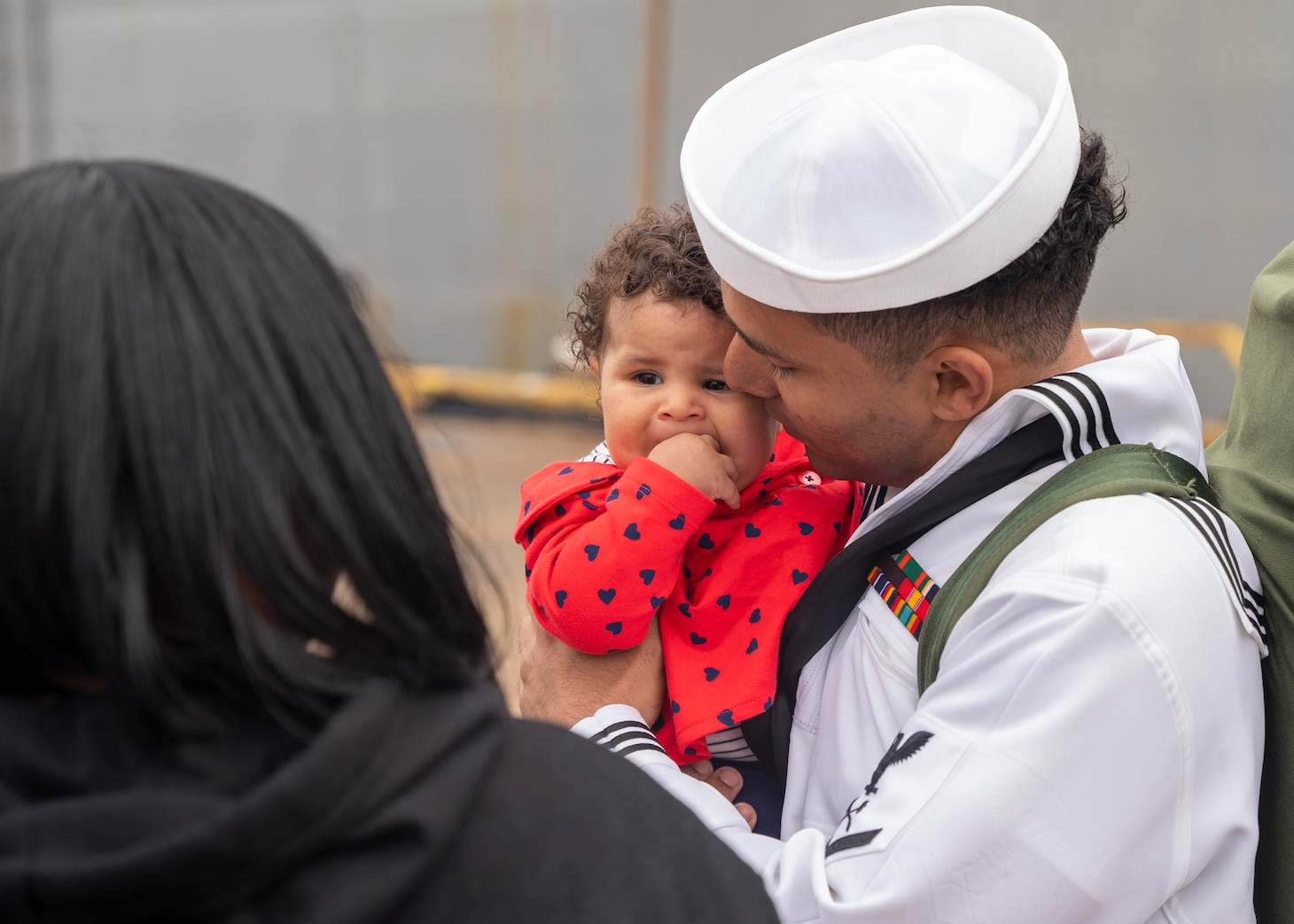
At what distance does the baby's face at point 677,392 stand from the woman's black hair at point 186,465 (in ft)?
3.33

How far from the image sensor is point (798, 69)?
1726mm

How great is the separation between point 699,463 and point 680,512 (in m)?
0.09

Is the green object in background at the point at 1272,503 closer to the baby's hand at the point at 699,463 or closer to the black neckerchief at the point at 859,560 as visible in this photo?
the black neckerchief at the point at 859,560

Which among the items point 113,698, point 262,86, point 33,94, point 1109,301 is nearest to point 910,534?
point 113,698

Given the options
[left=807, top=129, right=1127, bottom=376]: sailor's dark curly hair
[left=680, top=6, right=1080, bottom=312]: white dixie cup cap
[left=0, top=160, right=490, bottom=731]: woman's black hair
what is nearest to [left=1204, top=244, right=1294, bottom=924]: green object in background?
[left=807, top=129, right=1127, bottom=376]: sailor's dark curly hair

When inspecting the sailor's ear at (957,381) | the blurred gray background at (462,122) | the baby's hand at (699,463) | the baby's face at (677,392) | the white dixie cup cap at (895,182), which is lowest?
the blurred gray background at (462,122)

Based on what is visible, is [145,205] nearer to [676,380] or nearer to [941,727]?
[941,727]

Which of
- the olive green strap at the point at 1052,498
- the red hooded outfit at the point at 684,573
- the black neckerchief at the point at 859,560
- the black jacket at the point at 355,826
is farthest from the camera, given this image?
the red hooded outfit at the point at 684,573

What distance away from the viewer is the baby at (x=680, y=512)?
5.94 feet

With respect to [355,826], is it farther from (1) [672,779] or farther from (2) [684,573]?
(2) [684,573]

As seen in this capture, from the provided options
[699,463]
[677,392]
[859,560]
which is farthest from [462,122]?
[859,560]

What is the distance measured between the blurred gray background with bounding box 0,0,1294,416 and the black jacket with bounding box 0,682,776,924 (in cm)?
774

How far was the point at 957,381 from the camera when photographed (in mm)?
1632

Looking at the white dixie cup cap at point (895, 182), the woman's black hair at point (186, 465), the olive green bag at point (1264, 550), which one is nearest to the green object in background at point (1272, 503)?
the olive green bag at point (1264, 550)
